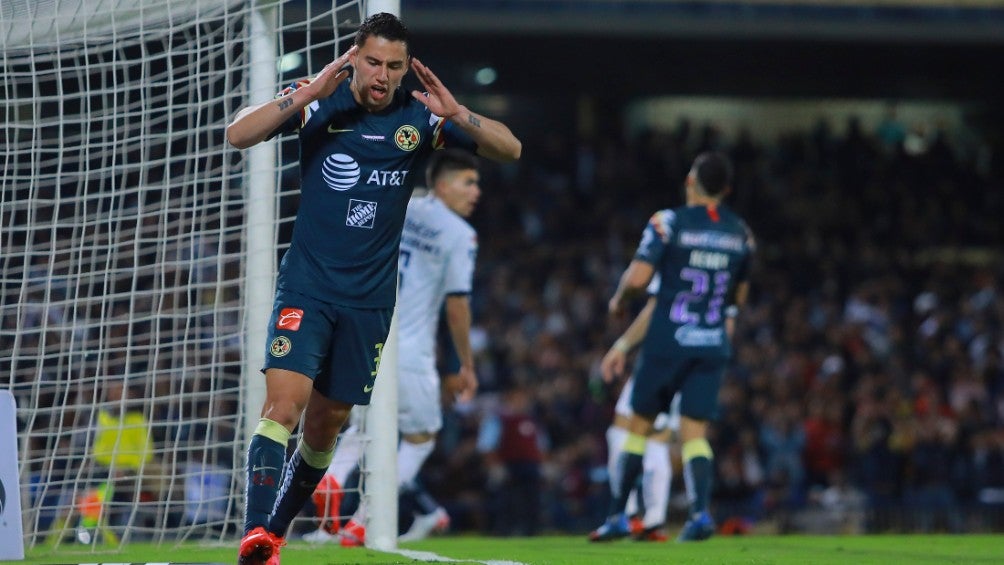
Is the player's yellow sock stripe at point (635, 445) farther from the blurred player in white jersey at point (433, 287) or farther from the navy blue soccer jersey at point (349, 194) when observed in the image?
the navy blue soccer jersey at point (349, 194)

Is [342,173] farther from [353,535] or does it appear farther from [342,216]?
[353,535]

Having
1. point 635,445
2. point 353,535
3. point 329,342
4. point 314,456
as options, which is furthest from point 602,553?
point 329,342

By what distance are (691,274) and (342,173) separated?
12.2 ft

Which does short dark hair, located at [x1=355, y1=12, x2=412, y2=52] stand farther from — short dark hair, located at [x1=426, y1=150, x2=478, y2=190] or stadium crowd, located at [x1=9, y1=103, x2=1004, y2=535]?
stadium crowd, located at [x1=9, y1=103, x2=1004, y2=535]

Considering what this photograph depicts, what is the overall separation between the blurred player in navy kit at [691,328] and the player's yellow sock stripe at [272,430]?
12.0 feet

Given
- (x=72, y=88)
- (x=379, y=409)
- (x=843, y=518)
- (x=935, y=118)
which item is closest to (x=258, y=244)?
(x=379, y=409)

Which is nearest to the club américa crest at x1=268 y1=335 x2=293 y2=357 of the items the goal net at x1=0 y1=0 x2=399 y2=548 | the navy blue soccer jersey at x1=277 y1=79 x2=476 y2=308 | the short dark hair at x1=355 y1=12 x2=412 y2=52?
the navy blue soccer jersey at x1=277 y1=79 x2=476 y2=308

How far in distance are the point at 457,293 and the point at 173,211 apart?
66.3 inches

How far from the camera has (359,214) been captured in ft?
17.7

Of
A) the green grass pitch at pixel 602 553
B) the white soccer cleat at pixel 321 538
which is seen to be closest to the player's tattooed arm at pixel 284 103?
the green grass pitch at pixel 602 553

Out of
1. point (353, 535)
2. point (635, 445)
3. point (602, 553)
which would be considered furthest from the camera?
point (635, 445)

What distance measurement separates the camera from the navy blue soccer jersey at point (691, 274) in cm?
869

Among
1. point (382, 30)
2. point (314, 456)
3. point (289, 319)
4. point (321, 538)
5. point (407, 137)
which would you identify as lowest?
point (321, 538)

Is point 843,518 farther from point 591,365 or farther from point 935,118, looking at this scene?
point 935,118
